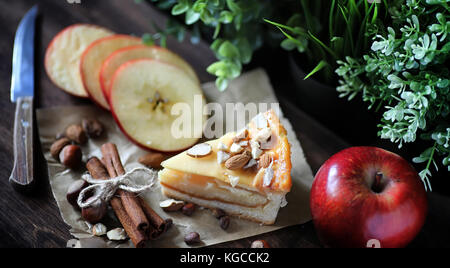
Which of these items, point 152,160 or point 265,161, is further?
point 152,160

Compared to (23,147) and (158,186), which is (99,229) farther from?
(23,147)

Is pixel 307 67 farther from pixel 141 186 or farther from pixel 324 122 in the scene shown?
pixel 141 186

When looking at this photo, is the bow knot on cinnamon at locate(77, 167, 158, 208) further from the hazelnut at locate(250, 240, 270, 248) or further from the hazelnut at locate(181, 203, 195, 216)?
the hazelnut at locate(250, 240, 270, 248)

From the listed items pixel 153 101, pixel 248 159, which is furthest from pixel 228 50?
pixel 248 159

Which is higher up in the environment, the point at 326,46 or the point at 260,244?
the point at 326,46

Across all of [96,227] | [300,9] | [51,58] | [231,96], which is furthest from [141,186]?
[300,9]

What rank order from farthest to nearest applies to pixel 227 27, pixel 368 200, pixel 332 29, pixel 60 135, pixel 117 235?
pixel 227 27 → pixel 60 135 → pixel 332 29 → pixel 117 235 → pixel 368 200
